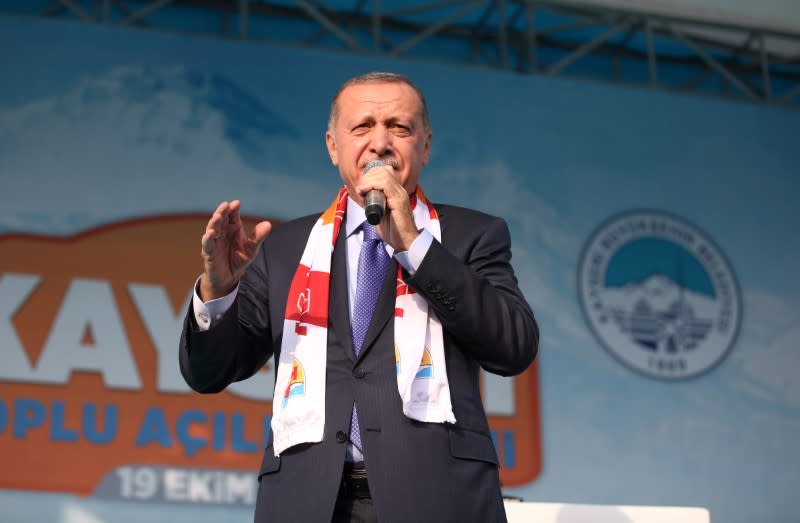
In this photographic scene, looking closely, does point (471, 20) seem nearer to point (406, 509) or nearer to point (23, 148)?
point (23, 148)

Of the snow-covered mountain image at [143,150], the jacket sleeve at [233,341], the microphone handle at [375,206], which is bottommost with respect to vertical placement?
the jacket sleeve at [233,341]

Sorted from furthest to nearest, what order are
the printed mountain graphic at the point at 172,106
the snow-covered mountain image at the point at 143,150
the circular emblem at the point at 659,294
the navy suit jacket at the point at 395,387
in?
1. the circular emblem at the point at 659,294
2. the printed mountain graphic at the point at 172,106
3. the snow-covered mountain image at the point at 143,150
4. the navy suit jacket at the point at 395,387

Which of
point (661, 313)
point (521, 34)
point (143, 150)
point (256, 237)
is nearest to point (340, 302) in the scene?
point (256, 237)

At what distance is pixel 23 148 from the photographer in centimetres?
529

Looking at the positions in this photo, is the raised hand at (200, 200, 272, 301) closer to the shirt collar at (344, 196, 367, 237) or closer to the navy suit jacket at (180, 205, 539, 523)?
the navy suit jacket at (180, 205, 539, 523)

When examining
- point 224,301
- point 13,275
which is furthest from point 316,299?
point 13,275

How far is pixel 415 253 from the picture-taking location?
1.71 metres

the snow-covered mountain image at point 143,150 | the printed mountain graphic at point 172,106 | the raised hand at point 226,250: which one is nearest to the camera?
the raised hand at point 226,250

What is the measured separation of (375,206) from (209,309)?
1.10ft

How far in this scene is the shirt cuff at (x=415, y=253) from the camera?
1.71 metres

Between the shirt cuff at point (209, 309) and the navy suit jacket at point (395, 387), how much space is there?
0.01m

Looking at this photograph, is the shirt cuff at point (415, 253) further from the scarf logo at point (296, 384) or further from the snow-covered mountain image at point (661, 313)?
the snow-covered mountain image at point (661, 313)

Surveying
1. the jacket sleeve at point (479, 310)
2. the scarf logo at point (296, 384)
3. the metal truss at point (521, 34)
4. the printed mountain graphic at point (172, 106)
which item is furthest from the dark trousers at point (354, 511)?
the metal truss at point (521, 34)

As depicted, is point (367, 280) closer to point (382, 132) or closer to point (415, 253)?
point (415, 253)
